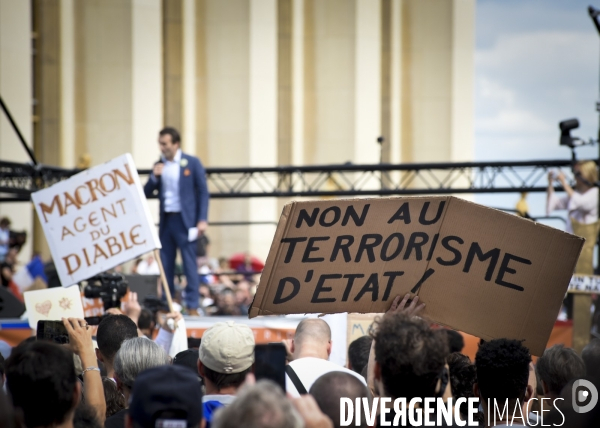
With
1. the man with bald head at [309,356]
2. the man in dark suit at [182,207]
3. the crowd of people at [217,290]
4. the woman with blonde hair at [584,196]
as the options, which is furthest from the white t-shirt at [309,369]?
the crowd of people at [217,290]

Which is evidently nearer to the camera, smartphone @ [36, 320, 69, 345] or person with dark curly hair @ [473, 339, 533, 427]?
person with dark curly hair @ [473, 339, 533, 427]

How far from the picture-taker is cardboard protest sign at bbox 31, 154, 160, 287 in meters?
6.18

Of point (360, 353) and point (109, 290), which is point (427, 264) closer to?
point (360, 353)

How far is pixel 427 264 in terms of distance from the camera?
4.07 m

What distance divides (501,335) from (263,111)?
1722 cm

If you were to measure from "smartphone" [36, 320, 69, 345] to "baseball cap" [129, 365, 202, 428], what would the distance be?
1.64m

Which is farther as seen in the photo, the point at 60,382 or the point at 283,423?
the point at 60,382

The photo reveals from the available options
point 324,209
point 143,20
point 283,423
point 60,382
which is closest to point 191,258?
point 324,209

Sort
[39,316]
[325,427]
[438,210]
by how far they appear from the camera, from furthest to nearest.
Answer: [39,316], [438,210], [325,427]

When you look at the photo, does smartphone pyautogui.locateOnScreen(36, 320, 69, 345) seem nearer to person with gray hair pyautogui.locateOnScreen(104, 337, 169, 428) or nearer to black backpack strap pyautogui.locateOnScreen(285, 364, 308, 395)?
person with gray hair pyautogui.locateOnScreen(104, 337, 169, 428)

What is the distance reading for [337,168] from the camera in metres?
11.9

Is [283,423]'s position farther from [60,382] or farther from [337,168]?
[337,168]

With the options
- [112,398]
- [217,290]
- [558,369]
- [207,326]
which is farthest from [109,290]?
[217,290]

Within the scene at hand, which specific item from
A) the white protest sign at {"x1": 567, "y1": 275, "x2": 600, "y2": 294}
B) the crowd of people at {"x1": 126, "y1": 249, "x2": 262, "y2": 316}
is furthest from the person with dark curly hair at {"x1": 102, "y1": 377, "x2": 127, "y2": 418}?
the crowd of people at {"x1": 126, "y1": 249, "x2": 262, "y2": 316}
